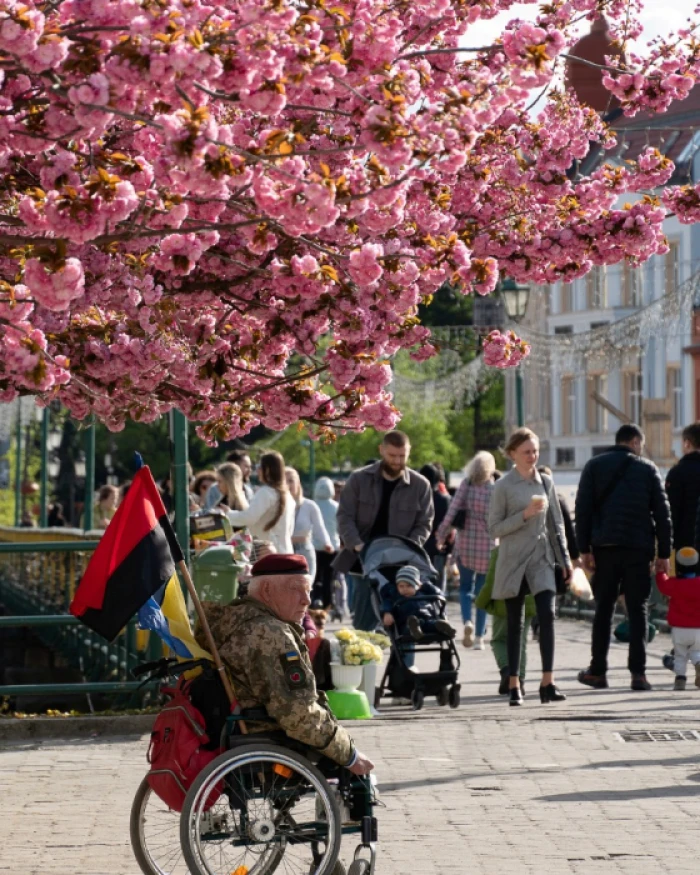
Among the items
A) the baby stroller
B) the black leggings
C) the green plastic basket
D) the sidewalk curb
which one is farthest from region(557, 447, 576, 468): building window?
the sidewalk curb

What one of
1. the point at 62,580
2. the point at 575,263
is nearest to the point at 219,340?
the point at 575,263

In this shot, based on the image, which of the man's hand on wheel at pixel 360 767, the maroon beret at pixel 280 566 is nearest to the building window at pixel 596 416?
the maroon beret at pixel 280 566

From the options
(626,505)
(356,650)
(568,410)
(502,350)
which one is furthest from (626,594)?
(568,410)

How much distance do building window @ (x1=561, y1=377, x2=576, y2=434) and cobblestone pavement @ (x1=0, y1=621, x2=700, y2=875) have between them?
60138 millimetres

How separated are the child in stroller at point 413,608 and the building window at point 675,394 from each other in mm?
46921

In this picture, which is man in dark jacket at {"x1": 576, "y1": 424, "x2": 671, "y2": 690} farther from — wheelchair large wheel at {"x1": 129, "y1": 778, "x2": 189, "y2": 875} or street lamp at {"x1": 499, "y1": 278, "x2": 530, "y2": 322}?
street lamp at {"x1": 499, "y1": 278, "x2": 530, "y2": 322}

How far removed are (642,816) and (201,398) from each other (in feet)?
12.3

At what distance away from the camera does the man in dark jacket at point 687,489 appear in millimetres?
15516

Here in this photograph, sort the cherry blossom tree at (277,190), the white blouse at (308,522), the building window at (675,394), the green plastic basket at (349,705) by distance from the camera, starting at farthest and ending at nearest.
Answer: the building window at (675,394) → the white blouse at (308,522) → the green plastic basket at (349,705) → the cherry blossom tree at (277,190)

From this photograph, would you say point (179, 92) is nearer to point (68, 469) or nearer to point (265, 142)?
point (265, 142)

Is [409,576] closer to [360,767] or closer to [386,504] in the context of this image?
[386,504]

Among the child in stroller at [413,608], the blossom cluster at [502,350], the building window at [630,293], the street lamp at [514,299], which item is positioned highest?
the building window at [630,293]

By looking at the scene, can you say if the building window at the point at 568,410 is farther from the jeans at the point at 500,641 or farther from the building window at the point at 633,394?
the jeans at the point at 500,641

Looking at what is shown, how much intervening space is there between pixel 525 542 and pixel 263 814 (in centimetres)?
745
